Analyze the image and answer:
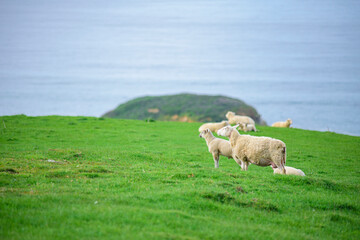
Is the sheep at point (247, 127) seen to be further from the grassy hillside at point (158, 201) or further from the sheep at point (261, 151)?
the sheep at point (261, 151)

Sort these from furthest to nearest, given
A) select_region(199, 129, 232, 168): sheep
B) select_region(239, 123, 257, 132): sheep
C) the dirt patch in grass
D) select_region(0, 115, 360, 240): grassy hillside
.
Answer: select_region(239, 123, 257, 132): sheep
select_region(199, 129, 232, 168): sheep
the dirt patch in grass
select_region(0, 115, 360, 240): grassy hillside

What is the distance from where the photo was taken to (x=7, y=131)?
24.0 metres

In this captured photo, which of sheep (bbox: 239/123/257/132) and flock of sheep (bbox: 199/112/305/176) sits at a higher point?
sheep (bbox: 239/123/257/132)

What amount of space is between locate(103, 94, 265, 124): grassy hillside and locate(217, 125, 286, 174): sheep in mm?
32417

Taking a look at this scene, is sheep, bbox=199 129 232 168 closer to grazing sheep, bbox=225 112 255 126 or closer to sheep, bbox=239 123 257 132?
sheep, bbox=239 123 257 132

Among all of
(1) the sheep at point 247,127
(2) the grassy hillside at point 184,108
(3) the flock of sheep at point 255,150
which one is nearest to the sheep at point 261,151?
(3) the flock of sheep at point 255,150

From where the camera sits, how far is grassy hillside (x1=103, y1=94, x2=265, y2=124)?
4869 cm

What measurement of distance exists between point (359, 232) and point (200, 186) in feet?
13.6

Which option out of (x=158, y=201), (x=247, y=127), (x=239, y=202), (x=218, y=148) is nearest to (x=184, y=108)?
(x=247, y=127)

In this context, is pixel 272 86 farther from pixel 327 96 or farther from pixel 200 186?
pixel 200 186

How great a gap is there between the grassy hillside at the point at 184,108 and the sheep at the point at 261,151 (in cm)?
3242

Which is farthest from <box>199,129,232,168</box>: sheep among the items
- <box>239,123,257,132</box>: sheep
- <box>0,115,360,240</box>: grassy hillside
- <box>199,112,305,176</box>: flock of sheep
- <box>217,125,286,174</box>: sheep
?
<box>239,123,257,132</box>: sheep

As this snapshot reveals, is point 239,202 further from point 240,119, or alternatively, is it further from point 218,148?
point 240,119

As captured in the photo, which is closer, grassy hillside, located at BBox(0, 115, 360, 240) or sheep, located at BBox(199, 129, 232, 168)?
grassy hillside, located at BBox(0, 115, 360, 240)
